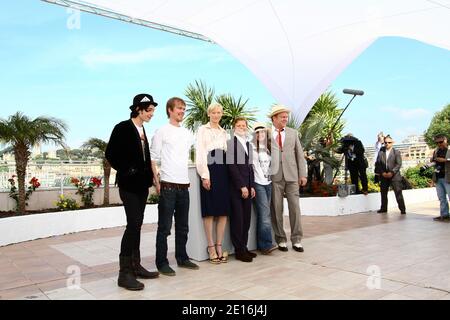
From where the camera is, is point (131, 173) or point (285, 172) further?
point (285, 172)

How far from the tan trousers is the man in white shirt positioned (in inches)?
52.1

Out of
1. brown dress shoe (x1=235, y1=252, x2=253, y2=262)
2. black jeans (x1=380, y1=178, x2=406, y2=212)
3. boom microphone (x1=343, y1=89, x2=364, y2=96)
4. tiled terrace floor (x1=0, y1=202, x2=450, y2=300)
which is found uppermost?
boom microphone (x1=343, y1=89, x2=364, y2=96)

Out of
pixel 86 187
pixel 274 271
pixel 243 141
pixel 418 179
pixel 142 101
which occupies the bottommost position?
pixel 274 271

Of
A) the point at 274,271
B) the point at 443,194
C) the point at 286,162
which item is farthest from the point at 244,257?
the point at 443,194

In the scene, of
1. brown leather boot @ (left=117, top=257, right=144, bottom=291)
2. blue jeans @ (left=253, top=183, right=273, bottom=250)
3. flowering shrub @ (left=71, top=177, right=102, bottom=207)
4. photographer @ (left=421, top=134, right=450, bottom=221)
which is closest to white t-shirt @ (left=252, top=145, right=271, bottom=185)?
blue jeans @ (left=253, top=183, right=273, bottom=250)

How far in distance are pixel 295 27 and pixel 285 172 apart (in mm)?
5040

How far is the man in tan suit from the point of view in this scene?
4.68 metres

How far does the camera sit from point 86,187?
8.14 metres

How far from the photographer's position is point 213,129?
412 centimetres

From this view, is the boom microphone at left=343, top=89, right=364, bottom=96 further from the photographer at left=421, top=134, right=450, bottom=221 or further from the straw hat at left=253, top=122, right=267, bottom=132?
the straw hat at left=253, top=122, right=267, bottom=132

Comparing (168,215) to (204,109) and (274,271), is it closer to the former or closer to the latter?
(274,271)

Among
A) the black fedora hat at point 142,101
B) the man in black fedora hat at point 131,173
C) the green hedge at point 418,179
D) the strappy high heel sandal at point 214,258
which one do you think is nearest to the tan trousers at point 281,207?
the strappy high heel sandal at point 214,258
